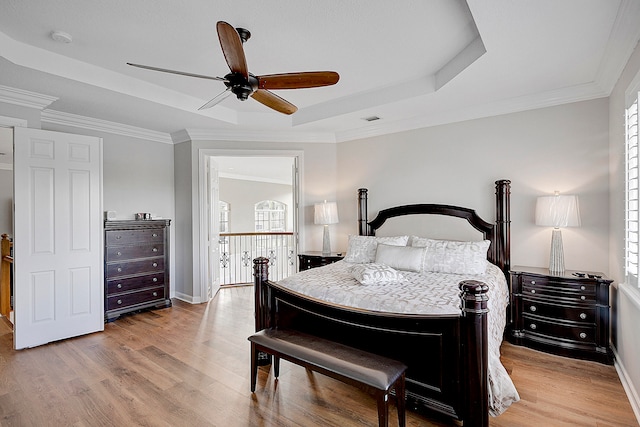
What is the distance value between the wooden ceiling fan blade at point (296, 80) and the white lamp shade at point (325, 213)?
248 cm

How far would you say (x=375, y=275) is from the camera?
9.39ft

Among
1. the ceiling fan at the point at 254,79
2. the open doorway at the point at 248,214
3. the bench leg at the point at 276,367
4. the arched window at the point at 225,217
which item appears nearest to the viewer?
the ceiling fan at the point at 254,79

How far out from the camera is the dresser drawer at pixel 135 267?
13.9 feet

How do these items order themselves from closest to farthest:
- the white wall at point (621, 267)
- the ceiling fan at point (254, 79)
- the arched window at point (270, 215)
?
the ceiling fan at point (254, 79) → the white wall at point (621, 267) → the arched window at point (270, 215)

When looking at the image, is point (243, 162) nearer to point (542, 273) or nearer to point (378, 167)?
point (378, 167)

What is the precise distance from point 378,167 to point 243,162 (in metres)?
4.68

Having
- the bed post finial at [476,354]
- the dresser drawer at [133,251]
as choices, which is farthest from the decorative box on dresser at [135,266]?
the bed post finial at [476,354]

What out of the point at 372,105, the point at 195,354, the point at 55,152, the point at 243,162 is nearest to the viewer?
the point at 195,354

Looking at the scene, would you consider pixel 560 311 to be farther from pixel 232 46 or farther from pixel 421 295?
pixel 232 46

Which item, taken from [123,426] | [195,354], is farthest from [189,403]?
[195,354]

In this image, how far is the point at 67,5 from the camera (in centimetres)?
228

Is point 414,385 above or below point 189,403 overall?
above

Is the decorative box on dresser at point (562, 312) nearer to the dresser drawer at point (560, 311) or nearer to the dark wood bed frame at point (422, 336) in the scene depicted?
the dresser drawer at point (560, 311)

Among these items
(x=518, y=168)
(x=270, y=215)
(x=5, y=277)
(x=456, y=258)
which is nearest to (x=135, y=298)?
(x=5, y=277)
